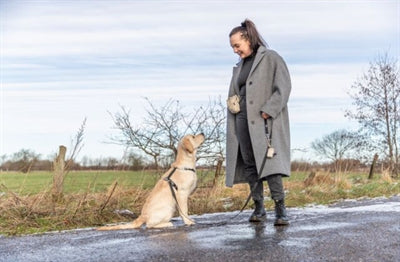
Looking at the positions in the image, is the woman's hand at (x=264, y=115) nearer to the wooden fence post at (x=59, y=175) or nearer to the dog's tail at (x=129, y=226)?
the dog's tail at (x=129, y=226)

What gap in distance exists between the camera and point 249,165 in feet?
25.6

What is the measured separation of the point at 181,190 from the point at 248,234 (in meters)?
1.38

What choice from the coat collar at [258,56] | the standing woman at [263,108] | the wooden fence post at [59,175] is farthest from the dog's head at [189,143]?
the wooden fence post at [59,175]

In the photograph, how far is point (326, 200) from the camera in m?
12.5

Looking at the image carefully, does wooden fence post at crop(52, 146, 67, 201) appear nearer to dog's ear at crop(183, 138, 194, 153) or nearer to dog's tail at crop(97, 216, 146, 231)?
dog's tail at crop(97, 216, 146, 231)

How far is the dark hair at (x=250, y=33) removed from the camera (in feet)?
24.5

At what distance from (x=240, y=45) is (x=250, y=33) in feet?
0.70

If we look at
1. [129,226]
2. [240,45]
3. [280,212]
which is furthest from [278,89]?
[129,226]

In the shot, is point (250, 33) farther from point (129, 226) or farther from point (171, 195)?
point (129, 226)

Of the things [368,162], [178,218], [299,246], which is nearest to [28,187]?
[178,218]

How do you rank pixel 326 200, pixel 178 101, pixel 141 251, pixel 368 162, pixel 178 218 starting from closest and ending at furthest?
pixel 141 251
pixel 178 218
pixel 326 200
pixel 178 101
pixel 368 162

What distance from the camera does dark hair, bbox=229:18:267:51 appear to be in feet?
24.5

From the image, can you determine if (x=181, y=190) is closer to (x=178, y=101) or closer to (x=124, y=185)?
(x=124, y=185)

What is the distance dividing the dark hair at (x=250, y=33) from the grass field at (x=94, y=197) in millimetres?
3873
